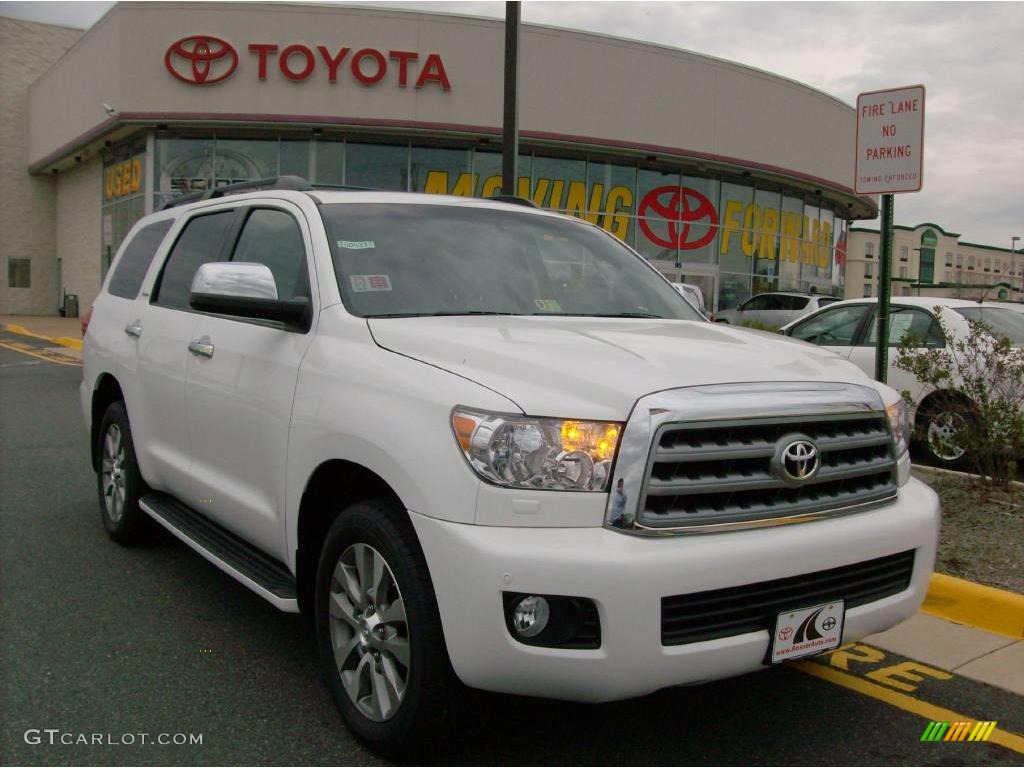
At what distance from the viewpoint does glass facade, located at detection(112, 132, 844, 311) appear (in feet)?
82.9

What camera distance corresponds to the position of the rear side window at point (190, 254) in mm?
4727

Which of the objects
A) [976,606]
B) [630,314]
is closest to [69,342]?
[630,314]

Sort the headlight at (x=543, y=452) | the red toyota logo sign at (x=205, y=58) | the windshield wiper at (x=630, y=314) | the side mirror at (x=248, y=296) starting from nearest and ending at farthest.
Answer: the headlight at (x=543, y=452)
the side mirror at (x=248, y=296)
the windshield wiper at (x=630, y=314)
the red toyota logo sign at (x=205, y=58)

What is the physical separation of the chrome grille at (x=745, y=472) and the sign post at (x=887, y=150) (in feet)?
12.1

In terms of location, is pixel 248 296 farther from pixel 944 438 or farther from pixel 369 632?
pixel 944 438

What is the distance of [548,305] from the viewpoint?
3.99 meters

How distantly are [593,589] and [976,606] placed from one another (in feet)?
9.06

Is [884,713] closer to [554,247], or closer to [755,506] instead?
[755,506]

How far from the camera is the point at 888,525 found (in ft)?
10.2

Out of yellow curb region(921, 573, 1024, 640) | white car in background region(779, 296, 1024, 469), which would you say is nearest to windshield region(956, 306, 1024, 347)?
white car in background region(779, 296, 1024, 469)

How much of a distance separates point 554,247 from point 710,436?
1849mm

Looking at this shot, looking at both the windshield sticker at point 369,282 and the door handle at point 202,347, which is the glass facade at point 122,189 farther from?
the windshield sticker at point 369,282

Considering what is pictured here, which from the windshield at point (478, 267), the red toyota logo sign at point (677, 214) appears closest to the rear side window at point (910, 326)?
the windshield at point (478, 267)

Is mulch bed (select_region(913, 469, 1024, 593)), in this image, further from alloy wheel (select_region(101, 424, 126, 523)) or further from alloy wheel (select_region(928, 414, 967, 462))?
alloy wheel (select_region(101, 424, 126, 523))
